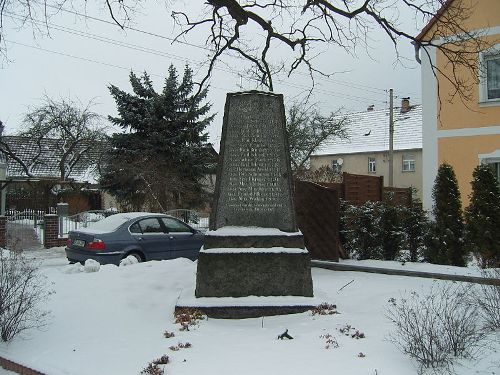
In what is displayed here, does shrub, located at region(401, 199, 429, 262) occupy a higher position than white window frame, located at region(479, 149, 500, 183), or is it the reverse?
white window frame, located at region(479, 149, 500, 183)

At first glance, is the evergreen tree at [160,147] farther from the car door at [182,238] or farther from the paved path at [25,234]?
the car door at [182,238]

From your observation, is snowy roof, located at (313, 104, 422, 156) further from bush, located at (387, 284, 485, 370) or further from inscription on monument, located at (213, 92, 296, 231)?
bush, located at (387, 284, 485, 370)

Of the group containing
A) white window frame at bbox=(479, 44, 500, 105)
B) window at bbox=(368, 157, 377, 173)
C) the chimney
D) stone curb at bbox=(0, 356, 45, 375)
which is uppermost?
the chimney

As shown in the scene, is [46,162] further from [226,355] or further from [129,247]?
[226,355]

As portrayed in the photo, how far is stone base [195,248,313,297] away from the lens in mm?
6676

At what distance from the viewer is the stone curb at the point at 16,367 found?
4932 mm

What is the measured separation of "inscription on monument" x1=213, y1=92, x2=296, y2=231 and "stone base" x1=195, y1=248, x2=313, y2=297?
665 millimetres

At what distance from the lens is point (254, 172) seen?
741 centimetres

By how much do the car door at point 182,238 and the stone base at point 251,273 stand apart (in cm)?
677

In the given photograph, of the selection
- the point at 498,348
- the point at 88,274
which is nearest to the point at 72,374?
the point at 498,348

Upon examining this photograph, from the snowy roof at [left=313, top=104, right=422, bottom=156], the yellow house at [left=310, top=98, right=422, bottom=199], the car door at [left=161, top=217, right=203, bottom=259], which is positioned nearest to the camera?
the car door at [left=161, top=217, right=203, bottom=259]

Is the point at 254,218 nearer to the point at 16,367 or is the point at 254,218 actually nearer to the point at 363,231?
the point at 16,367

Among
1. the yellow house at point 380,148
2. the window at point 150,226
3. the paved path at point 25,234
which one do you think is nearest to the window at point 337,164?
the yellow house at point 380,148

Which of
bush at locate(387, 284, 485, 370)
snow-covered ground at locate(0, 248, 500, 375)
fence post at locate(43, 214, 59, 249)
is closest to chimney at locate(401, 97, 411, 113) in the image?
fence post at locate(43, 214, 59, 249)
